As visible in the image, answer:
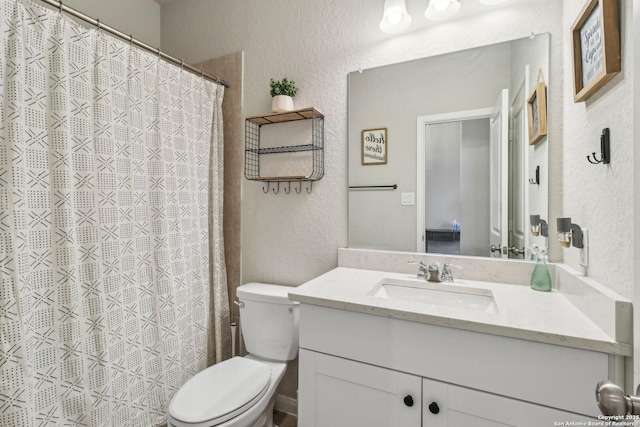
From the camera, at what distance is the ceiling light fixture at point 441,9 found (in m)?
1.35

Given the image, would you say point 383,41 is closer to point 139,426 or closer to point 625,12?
point 625,12

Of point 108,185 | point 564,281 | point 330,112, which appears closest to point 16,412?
point 108,185

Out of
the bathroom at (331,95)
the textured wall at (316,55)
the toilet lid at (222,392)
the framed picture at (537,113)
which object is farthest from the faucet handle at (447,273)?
the toilet lid at (222,392)

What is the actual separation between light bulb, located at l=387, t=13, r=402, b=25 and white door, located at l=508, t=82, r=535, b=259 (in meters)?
0.62

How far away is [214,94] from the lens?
6.24 feet

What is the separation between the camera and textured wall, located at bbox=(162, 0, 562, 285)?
1.36 meters

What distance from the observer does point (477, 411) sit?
91 cm

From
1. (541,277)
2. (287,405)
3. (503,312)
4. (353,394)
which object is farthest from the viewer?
(287,405)

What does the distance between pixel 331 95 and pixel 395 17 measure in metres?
0.47

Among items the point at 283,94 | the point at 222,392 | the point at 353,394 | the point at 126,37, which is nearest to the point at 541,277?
the point at 353,394

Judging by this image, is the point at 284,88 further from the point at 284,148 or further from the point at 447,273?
the point at 447,273

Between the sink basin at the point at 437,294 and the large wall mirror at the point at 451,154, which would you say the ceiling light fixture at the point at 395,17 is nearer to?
the large wall mirror at the point at 451,154

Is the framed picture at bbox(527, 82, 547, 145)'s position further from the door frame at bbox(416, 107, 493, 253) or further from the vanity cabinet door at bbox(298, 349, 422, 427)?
the vanity cabinet door at bbox(298, 349, 422, 427)

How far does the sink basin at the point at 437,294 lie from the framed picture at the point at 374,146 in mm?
611
